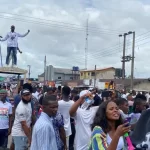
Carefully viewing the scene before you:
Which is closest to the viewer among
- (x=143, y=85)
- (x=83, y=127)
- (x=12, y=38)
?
(x=83, y=127)

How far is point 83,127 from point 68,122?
1.78 m

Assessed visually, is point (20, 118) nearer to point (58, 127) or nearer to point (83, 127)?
point (83, 127)

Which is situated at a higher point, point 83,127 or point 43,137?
point 43,137

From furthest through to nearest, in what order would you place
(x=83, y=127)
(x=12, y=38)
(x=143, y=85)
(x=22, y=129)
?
(x=143, y=85) < (x=12, y=38) < (x=22, y=129) < (x=83, y=127)

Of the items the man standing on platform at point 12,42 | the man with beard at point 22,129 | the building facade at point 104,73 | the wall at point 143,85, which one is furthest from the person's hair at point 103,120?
the building facade at point 104,73

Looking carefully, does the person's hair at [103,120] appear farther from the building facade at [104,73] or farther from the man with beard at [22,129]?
the building facade at [104,73]

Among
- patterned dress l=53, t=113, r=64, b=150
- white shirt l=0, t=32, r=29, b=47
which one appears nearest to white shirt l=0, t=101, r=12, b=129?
patterned dress l=53, t=113, r=64, b=150

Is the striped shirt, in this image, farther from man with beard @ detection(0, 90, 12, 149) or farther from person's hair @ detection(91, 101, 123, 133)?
man with beard @ detection(0, 90, 12, 149)

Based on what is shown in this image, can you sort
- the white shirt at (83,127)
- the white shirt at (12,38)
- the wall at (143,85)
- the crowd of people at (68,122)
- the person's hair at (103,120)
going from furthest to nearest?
the wall at (143,85) < the white shirt at (12,38) < the white shirt at (83,127) < the person's hair at (103,120) < the crowd of people at (68,122)

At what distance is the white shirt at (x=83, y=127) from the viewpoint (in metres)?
6.07

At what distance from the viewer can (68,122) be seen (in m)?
7.90

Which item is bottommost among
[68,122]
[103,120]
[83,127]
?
[68,122]

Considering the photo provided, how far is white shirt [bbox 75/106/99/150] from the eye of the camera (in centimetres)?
607

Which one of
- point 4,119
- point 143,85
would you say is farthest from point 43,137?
point 143,85
